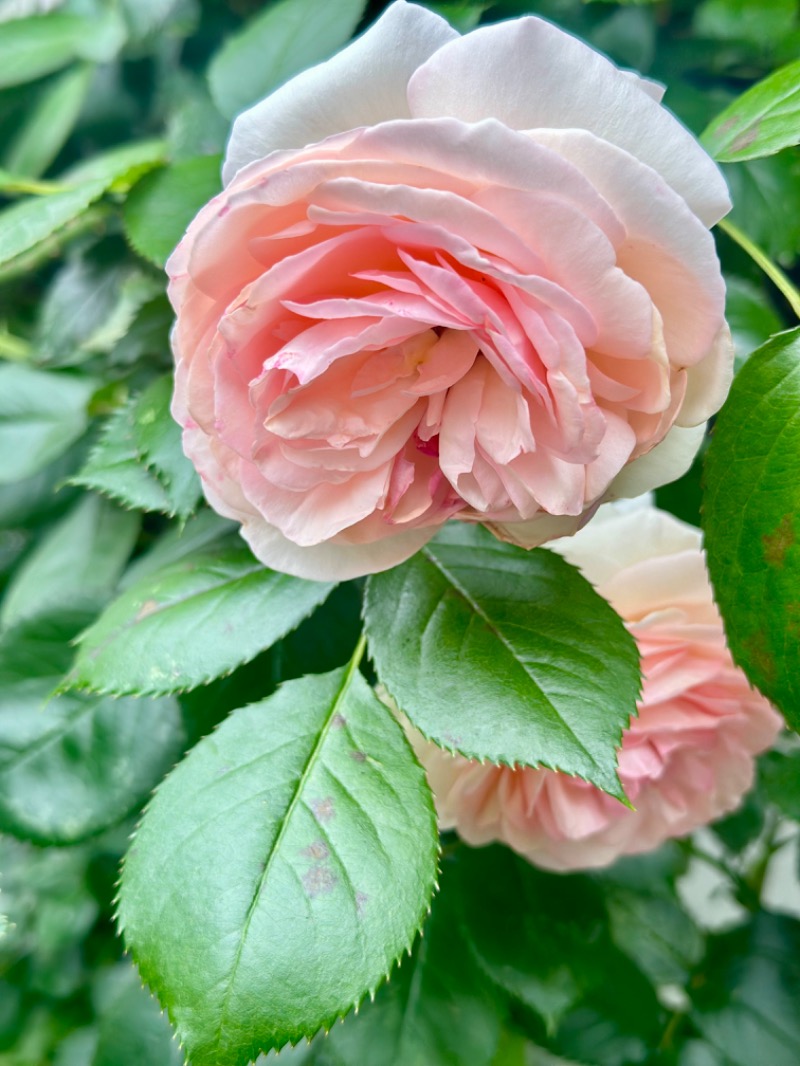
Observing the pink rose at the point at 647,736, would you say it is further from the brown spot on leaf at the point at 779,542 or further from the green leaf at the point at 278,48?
the green leaf at the point at 278,48

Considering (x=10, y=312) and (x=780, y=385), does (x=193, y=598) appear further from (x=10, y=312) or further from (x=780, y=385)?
(x=10, y=312)

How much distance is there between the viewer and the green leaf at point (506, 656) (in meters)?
0.30

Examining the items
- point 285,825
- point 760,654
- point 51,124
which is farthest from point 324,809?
point 51,124

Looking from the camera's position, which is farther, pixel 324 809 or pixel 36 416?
pixel 36 416

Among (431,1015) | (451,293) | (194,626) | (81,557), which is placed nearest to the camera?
(451,293)

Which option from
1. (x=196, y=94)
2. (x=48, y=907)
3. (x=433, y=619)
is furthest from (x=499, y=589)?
(x=48, y=907)

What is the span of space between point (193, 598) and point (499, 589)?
127mm

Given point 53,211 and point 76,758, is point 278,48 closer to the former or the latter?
point 53,211

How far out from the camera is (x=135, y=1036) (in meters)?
0.53

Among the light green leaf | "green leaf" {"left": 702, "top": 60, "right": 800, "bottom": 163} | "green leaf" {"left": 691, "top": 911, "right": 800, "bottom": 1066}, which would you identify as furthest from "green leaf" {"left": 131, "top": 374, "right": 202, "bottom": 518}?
"green leaf" {"left": 691, "top": 911, "right": 800, "bottom": 1066}

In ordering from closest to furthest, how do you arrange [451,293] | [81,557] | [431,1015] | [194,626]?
[451,293] → [194,626] → [431,1015] → [81,557]

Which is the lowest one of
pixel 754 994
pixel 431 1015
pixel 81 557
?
pixel 754 994

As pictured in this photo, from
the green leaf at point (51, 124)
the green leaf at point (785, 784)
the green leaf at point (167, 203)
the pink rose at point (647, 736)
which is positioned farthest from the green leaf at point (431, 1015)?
the green leaf at point (51, 124)

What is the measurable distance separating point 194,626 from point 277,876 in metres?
0.11
